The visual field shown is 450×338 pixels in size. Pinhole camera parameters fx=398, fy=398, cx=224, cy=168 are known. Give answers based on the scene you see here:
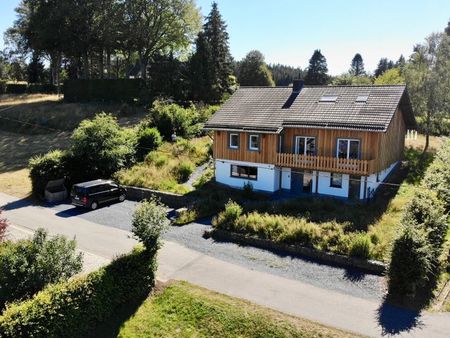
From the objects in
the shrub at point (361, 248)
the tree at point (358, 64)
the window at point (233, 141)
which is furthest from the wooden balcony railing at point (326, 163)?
the tree at point (358, 64)

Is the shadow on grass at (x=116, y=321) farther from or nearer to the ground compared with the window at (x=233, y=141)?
nearer to the ground

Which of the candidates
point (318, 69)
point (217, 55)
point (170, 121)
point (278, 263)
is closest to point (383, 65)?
point (318, 69)

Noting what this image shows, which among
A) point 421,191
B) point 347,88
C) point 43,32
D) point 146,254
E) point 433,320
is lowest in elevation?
point 433,320

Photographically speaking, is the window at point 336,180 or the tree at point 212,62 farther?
the tree at point 212,62

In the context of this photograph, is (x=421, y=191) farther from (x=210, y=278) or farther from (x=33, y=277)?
(x=33, y=277)

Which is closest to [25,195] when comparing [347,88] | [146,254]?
[146,254]

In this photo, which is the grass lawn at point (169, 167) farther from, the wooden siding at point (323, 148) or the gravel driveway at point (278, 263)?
the gravel driveway at point (278, 263)

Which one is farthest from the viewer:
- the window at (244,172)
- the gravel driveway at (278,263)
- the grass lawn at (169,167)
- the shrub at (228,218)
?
the grass lawn at (169,167)
